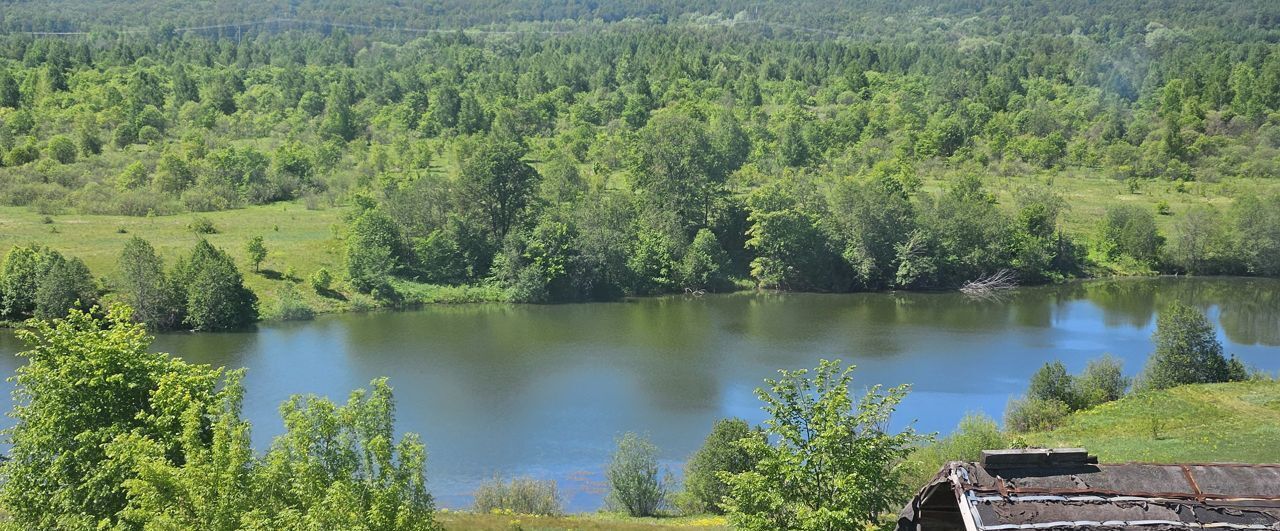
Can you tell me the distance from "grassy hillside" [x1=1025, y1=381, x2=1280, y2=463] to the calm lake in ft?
14.9

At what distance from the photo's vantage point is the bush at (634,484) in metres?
30.8

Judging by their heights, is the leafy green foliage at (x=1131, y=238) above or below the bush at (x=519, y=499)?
above

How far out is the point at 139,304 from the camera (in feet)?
163

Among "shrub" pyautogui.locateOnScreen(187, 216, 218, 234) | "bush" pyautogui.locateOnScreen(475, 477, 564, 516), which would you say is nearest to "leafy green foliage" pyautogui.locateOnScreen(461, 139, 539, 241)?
"shrub" pyautogui.locateOnScreen(187, 216, 218, 234)

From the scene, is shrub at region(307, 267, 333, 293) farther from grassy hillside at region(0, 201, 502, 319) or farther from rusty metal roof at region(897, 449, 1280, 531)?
rusty metal roof at region(897, 449, 1280, 531)

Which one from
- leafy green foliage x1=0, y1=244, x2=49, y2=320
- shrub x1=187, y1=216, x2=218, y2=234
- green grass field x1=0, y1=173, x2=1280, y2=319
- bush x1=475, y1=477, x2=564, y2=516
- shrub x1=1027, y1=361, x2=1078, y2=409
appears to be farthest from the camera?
shrub x1=187, y1=216, x2=218, y2=234

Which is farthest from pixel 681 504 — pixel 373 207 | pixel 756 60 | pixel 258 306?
pixel 756 60

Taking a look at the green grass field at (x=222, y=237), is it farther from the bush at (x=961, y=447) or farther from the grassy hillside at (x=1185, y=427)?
the grassy hillside at (x=1185, y=427)

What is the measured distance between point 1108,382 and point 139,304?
39.7 metres

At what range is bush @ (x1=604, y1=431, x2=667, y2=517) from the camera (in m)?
30.8

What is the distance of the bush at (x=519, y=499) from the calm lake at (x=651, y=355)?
1.86 m

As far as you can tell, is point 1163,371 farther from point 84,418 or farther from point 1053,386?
point 84,418

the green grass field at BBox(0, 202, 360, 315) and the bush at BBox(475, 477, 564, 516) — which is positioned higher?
the green grass field at BBox(0, 202, 360, 315)

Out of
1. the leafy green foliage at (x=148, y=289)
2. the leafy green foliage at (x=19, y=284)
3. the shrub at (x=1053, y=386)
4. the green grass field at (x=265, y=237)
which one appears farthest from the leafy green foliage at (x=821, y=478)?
the leafy green foliage at (x=19, y=284)
